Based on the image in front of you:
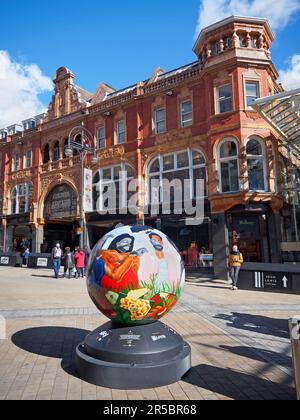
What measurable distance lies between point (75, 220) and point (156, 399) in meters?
20.8

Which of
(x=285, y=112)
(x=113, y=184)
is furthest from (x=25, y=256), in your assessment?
(x=285, y=112)

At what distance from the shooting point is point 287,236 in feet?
61.2

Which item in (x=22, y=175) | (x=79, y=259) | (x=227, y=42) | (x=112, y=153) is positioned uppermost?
(x=227, y=42)

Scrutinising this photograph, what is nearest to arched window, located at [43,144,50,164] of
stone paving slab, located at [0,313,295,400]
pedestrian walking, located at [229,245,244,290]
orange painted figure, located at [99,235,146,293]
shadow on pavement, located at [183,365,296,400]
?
pedestrian walking, located at [229,245,244,290]

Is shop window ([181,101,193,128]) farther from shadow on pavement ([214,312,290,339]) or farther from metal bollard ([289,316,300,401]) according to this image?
metal bollard ([289,316,300,401])

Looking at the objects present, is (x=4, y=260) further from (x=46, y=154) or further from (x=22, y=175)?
(x=46, y=154)

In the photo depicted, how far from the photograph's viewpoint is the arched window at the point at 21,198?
1046 inches

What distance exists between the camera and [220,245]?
54.1ft

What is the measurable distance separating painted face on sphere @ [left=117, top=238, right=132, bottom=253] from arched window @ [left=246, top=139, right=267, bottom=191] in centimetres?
1348

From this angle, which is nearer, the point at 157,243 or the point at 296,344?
the point at 296,344

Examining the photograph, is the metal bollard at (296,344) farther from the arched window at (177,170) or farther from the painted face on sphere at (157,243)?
the arched window at (177,170)

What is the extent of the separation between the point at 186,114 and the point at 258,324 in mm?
15147

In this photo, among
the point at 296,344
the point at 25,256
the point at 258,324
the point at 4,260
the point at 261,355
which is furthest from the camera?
the point at 4,260
